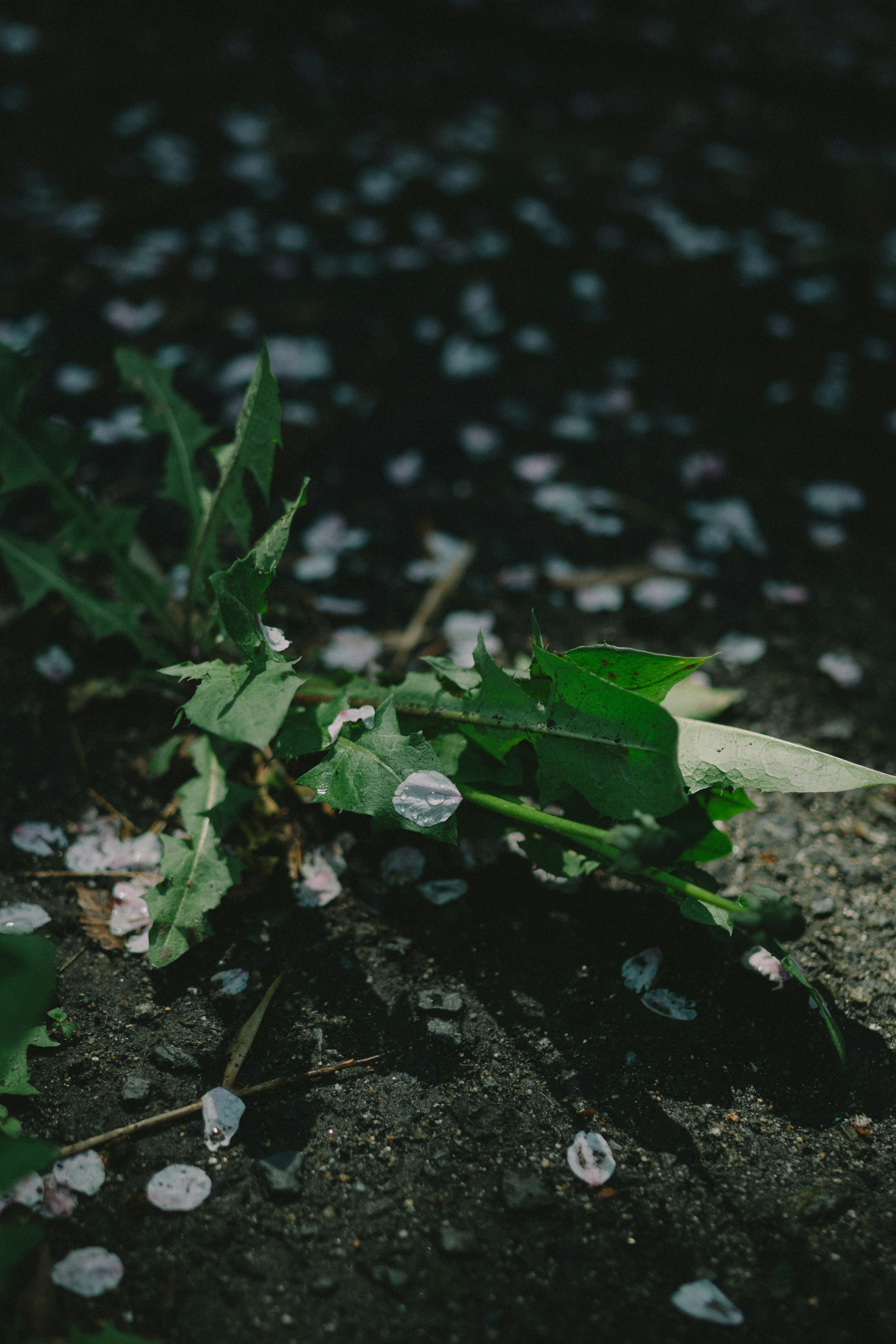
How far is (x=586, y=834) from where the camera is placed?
1.41 meters

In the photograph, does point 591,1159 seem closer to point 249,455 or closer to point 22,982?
point 22,982

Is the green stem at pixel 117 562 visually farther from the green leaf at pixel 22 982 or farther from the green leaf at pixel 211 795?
the green leaf at pixel 22 982

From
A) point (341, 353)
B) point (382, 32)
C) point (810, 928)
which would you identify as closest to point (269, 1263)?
point (810, 928)

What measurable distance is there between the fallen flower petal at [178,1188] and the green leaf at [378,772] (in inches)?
24.0

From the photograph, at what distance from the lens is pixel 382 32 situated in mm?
5129

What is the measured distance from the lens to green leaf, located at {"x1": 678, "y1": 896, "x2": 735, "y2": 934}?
4.57 ft

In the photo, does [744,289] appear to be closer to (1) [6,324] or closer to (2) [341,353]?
(2) [341,353]

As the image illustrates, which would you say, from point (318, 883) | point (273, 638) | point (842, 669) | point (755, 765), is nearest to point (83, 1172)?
point (318, 883)

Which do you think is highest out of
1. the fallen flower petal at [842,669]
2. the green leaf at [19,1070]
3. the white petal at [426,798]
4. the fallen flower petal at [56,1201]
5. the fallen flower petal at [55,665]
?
the white petal at [426,798]

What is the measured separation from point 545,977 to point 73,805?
1097 millimetres

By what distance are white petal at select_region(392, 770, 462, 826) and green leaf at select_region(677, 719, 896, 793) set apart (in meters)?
0.41

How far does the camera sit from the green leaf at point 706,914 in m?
1.39

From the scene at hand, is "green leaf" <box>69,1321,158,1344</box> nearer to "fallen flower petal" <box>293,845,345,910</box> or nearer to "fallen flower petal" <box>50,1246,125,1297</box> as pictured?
"fallen flower petal" <box>50,1246,125,1297</box>

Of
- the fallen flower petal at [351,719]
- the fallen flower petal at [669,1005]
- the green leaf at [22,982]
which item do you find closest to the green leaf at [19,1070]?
the green leaf at [22,982]
